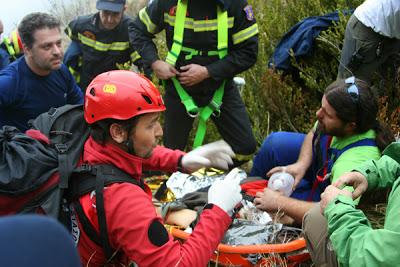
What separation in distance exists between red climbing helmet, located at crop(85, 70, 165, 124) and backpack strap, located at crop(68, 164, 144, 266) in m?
0.31

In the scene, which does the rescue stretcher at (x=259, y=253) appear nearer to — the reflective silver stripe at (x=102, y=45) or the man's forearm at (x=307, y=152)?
the man's forearm at (x=307, y=152)

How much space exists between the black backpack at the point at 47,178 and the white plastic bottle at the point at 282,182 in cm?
181

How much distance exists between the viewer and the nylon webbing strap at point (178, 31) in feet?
12.1

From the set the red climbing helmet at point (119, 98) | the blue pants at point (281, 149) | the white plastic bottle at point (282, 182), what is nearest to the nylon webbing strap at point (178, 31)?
Result: the blue pants at point (281, 149)

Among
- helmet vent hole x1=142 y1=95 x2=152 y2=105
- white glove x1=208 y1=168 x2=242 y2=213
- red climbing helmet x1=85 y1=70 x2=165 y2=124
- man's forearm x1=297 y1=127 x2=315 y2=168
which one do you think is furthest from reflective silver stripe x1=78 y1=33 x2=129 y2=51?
white glove x1=208 y1=168 x2=242 y2=213

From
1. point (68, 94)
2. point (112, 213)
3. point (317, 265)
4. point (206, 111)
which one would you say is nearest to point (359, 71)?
point (206, 111)

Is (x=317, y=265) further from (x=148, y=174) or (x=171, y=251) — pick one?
(x=148, y=174)

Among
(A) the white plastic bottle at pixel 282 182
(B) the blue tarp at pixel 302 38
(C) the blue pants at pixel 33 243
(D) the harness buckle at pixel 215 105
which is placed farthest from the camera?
(B) the blue tarp at pixel 302 38

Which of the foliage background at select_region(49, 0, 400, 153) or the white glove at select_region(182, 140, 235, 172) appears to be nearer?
the white glove at select_region(182, 140, 235, 172)

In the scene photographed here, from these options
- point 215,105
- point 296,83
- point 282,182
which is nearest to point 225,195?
point 282,182

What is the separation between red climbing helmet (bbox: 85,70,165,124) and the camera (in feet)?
6.89

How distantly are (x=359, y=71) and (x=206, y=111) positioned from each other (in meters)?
1.98

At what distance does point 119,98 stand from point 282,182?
6.60ft

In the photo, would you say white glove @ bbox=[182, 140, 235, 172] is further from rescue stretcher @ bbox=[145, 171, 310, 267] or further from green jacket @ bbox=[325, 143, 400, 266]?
green jacket @ bbox=[325, 143, 400, 266]
